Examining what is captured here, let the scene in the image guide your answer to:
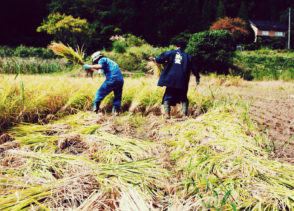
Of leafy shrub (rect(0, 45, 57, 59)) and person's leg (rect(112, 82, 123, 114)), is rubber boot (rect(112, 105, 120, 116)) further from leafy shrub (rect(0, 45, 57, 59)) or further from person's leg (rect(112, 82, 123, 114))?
leafy shrub (rect(0, 45, 57, 59))

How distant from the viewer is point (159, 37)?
874 inches

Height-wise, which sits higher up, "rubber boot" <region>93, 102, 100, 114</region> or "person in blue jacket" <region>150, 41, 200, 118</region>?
"person in blue jacket" <region>150, 41, 200, 118</region>

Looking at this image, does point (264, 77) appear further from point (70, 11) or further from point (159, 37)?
point (70, 11)

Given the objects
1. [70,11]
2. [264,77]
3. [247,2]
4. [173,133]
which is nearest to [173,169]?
[173,133]

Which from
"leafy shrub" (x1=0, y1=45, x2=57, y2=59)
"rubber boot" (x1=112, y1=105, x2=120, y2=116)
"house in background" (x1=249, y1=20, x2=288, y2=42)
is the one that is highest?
"house in background" (x1=249, y1=20, x2=288, y2=42)

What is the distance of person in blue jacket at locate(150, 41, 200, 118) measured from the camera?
3.43 metres

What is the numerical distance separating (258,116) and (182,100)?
120cm

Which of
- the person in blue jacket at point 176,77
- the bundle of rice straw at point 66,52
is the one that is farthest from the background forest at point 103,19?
the person in blue jacket at point 176,77

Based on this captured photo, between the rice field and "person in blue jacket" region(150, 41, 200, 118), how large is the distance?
1.56ft

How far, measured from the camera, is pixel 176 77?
3.43m

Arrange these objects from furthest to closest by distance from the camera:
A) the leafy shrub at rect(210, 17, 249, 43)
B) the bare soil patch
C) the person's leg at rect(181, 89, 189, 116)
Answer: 1. the leafy shrub at rect(210, 17, 249, 43)
2. the person's leg at rect(181, 89, 189, 116)
3. the bare soil patch

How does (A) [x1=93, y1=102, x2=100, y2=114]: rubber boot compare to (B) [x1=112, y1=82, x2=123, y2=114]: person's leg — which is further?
(B) [x1=112, y1=82, x2=123, y2=114]: person's leg

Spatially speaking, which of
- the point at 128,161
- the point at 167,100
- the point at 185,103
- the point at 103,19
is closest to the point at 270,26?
the point at 103,19

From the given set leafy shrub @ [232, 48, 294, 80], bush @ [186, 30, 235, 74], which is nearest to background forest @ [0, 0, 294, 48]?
bush @ [186, 30, 235, 74]
